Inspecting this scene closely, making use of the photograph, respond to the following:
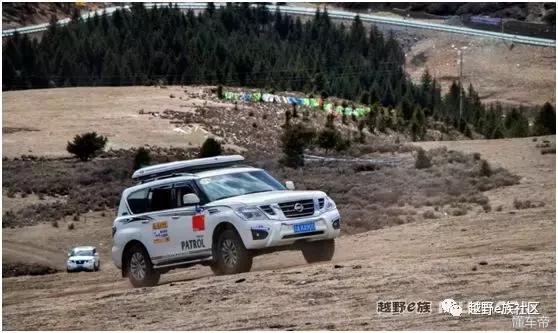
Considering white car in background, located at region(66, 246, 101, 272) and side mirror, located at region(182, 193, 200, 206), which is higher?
side mirror, located at region(182, 193, 200, 206)

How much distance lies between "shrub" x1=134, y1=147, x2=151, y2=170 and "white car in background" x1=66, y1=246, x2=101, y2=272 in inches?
90.5

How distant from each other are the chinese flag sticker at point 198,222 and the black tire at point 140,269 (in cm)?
130

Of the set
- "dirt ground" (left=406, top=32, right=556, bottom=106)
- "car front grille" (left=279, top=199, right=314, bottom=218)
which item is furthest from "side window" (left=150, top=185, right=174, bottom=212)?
"dirt ground" (left=406, top=32, right=556, bottom=106)

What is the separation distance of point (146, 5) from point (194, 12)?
3.56 ft

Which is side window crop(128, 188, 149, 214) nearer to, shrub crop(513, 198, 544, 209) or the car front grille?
the car front grille

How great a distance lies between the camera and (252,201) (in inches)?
721

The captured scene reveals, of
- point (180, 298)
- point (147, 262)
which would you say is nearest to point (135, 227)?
point (147, 262)

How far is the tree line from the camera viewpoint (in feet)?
85.9

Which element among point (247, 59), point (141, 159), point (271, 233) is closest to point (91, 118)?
point (141, 159)

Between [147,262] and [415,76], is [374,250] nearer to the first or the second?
[147,262]

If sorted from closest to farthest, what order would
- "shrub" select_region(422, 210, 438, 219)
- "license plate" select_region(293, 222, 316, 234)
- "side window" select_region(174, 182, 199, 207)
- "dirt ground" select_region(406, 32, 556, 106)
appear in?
"license plate" select_region(293, 222, 316, 234), "side window" select_region(174, 182, 199, 207), "shrub" select_region(422, 210, 438, 219), "dirt ground" select_region(406, 32, 556, 106)

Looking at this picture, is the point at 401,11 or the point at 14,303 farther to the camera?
the point at 401,11

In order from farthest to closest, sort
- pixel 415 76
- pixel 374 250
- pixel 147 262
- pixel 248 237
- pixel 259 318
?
1. pixel 415 76
2. pixel 374 250
3. pixel 147 262
4. pixel 248 237
5. pixel 259 318

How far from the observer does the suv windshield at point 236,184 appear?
62.1 feet
